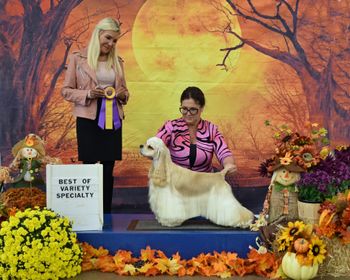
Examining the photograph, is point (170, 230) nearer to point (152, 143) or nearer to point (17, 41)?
point (152, 143)

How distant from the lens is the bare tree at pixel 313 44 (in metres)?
3.92

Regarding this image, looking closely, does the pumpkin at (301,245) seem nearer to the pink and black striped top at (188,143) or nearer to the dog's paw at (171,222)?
the dog's paw at (171,222)

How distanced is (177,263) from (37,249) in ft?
2.18

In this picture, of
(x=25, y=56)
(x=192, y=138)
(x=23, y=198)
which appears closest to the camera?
(x=23, y=198)

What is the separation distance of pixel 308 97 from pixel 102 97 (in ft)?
6.29


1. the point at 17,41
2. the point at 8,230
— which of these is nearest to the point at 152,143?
the point at 8,230

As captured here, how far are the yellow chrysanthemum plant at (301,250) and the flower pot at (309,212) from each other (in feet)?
0.57

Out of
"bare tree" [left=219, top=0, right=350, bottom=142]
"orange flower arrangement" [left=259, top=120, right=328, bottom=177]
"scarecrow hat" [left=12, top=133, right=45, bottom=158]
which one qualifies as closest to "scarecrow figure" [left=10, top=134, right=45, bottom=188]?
"scarecrow hat" [left=12, top=133, right=45, bottom=158]

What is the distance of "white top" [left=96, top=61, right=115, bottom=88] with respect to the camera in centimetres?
288

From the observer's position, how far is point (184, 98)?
2729 mm


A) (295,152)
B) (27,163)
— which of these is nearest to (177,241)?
(295,152)

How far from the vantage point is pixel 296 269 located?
2104mm

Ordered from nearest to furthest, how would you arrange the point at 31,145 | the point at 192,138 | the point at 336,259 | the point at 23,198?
the point at 336,259, the point at 23,198, the point at 192,138, the point at 31,145

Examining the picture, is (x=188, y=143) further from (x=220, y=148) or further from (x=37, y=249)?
(x=37, y=249)
